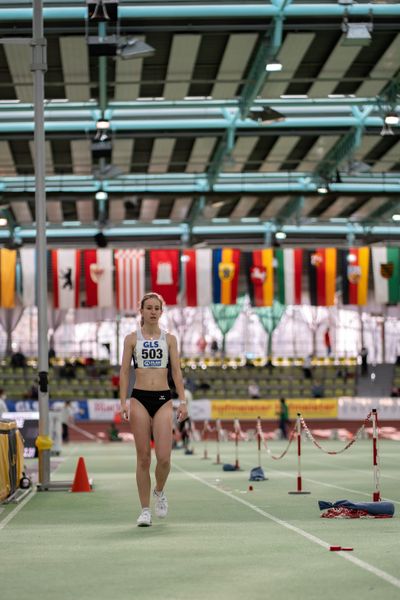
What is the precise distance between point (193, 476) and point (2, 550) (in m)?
13.4

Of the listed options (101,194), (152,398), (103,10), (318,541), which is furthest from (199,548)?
(101,194)

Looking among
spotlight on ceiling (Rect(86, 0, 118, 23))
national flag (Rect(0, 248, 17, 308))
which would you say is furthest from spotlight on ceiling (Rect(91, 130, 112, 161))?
national flag (Rect(0, 248, 17, 308))

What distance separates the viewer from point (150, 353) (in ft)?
40.0

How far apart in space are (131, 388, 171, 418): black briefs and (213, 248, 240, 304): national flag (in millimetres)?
36787

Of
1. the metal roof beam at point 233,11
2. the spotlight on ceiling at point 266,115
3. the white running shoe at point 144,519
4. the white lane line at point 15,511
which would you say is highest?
the metal roof beam at point 233,11

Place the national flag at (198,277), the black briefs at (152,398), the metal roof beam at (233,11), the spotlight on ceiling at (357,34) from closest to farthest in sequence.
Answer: the black briefs at (152,398)
the spotlight on ceiling at (357,34)
the metal roof beam at (233,11)
the national flag at (198,277)

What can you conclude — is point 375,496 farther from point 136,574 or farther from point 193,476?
point 193,476

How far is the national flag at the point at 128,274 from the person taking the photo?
4806 cm

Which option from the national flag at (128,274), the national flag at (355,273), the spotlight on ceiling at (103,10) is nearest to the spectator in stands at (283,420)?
the national flag at (355,273)

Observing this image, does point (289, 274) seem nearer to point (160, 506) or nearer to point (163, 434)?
point (160, 506)

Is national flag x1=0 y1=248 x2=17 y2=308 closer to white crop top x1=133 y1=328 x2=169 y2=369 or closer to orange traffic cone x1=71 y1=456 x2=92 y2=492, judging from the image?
orange traffic cone x1=71 y1=456 x2=92 y2=492

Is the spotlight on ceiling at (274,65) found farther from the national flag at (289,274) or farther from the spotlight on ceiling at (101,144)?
the national flag at (289,274)

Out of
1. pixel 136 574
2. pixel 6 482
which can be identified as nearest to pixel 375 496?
pixel 6 482

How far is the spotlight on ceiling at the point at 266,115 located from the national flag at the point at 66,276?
48.8 feet
